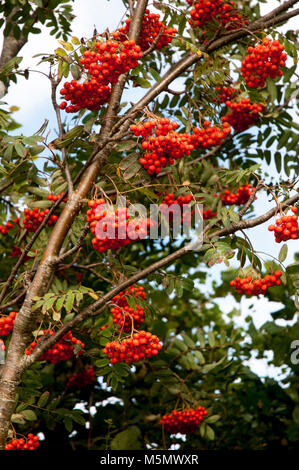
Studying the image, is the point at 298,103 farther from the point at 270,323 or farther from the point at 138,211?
the point at 138,211

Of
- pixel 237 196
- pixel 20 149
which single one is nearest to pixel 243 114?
pixel 237 196

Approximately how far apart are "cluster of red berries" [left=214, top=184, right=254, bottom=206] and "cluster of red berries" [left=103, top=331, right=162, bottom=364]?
1847mm

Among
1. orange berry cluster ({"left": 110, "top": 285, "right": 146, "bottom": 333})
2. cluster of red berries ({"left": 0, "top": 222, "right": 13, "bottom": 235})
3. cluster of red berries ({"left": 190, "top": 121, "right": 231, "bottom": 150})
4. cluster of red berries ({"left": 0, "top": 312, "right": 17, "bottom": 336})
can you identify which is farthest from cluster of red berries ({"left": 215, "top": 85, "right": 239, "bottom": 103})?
cluster of red berries ({"left": 0, "top": 312, "right": 17, "bottom": 336})

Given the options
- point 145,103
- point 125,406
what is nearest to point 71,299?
point 145,103

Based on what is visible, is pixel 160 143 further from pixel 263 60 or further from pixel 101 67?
pixel 263 60

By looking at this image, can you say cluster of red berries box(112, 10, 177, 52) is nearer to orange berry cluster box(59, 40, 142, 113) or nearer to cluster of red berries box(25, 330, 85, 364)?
orange berry cluster box(59, 40, 142, 113)

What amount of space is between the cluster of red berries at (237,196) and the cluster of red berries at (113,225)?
73.6 inches

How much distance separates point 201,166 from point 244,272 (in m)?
1.57

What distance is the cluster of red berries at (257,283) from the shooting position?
109 inches

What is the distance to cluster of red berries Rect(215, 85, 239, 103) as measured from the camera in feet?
13.9

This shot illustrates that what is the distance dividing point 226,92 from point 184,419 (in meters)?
2.58

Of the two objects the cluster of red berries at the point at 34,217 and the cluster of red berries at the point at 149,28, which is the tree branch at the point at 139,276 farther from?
the cluster of red berries at the point at 149,28

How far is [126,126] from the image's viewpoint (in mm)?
3021

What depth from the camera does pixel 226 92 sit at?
4336 mm
